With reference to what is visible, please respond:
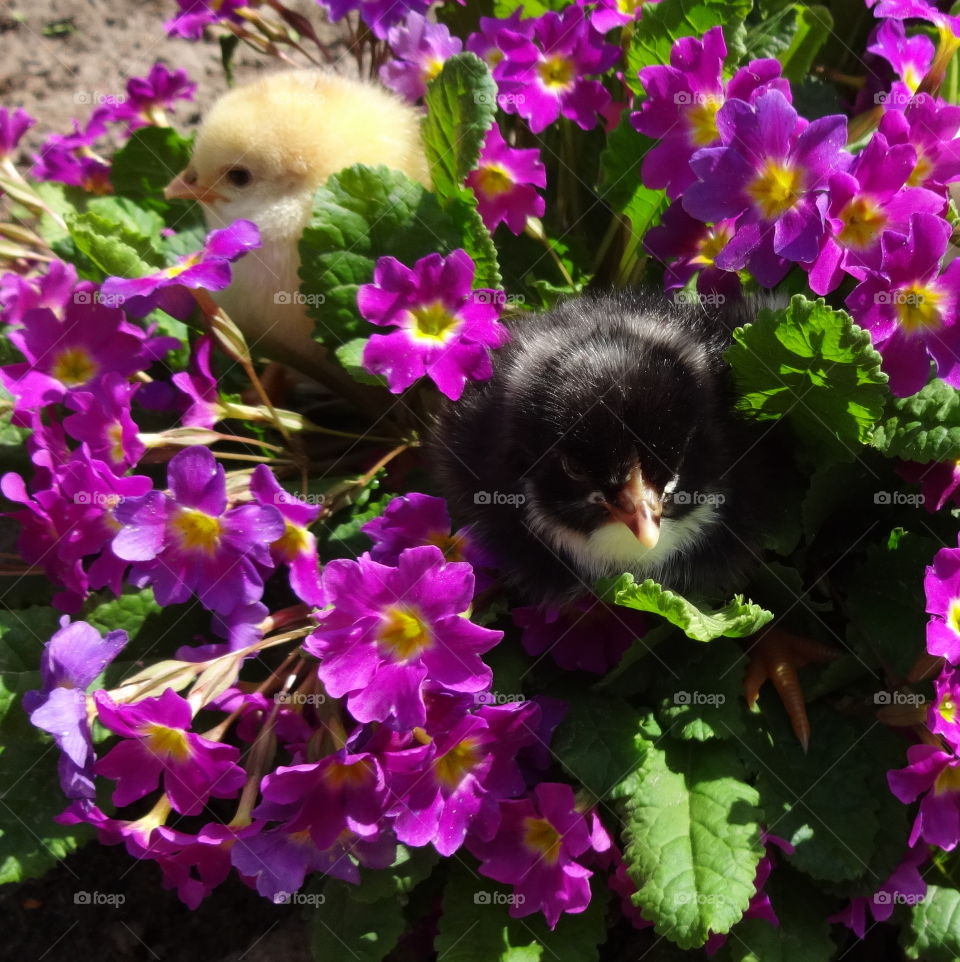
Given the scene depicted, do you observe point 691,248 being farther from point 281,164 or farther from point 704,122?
point 281,164

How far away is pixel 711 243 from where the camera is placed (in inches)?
65.6

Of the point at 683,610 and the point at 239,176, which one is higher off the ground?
the point at 239,176

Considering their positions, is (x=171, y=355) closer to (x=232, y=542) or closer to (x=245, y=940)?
(x=232, y=542)

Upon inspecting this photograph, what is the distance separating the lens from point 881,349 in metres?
1.36

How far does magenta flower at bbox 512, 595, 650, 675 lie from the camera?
1.53 metres

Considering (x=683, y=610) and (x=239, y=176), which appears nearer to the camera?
(x=683, y=610)

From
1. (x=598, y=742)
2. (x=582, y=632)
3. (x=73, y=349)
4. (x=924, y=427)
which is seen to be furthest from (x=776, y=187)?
(x=73, y=349)

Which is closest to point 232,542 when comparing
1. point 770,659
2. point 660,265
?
point 770,659

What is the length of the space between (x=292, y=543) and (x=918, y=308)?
3.08 feet

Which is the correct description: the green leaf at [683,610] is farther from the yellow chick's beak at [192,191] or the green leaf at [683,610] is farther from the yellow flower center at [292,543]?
the yellow chick's beak at [192,191]
